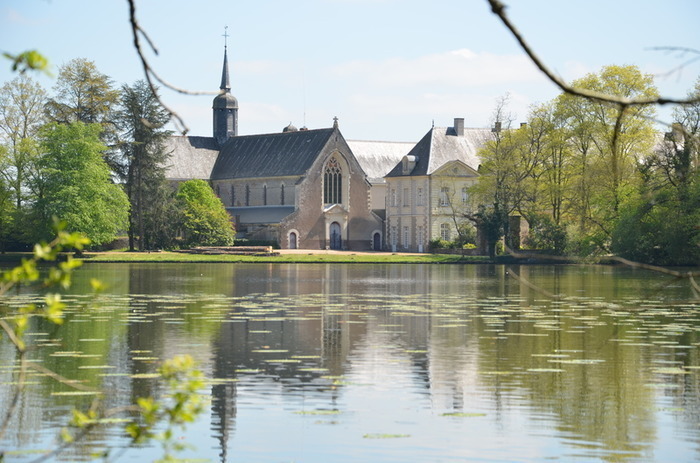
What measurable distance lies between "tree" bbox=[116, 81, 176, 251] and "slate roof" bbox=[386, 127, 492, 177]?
1825cm

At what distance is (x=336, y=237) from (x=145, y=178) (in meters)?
16.5

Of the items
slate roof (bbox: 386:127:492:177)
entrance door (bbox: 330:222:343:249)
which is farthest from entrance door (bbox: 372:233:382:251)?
slate roof (bbox: 386:127:492:177)

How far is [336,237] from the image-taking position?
286 feet

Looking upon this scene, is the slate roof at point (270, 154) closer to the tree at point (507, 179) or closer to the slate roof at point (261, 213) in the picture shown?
the slate roof at point (261, 213)

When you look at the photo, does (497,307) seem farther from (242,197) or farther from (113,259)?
(242,197)

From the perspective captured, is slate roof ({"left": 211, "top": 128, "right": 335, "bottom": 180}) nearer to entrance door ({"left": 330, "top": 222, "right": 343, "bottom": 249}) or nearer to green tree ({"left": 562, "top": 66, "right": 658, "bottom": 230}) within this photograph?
entrance door ({"left": 330, "top": 222, "right": 343, "bottom": 249})

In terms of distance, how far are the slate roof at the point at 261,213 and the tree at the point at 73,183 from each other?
832 inches

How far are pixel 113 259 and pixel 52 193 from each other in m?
5.13

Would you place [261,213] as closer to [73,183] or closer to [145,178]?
[145,178]

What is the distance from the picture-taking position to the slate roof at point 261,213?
85875 millimetres

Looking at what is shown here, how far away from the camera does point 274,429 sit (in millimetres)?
12633

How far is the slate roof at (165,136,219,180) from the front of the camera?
9250cm

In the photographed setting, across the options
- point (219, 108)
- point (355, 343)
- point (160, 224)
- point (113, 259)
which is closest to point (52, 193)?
point (113, 259)

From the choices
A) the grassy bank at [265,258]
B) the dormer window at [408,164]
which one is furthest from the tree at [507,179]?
the dormer window at [408,164]
